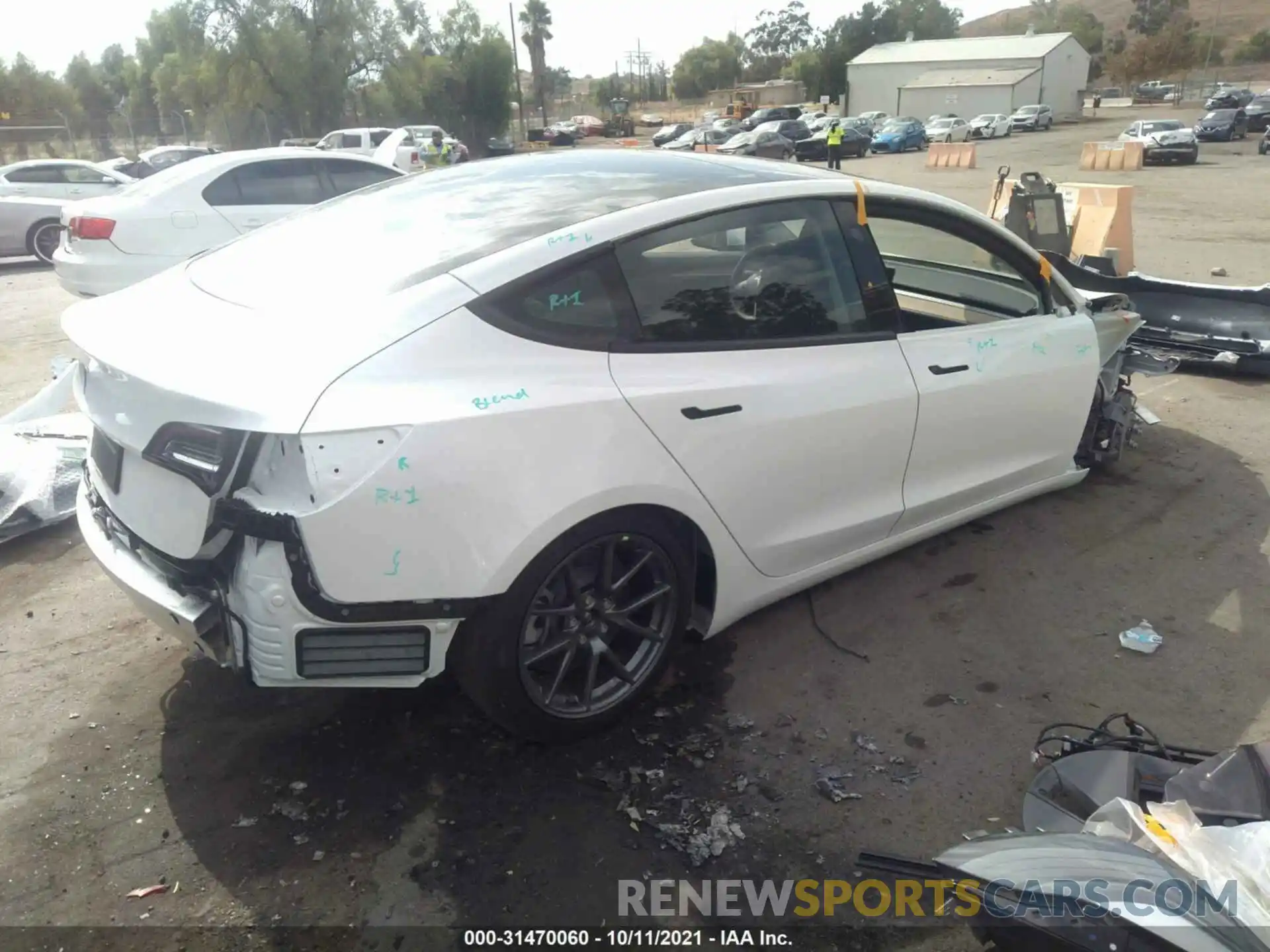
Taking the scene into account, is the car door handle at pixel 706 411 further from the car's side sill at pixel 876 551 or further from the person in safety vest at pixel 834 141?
the person in safety vest at pixel 834 141

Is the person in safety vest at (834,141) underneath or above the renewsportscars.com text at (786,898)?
above

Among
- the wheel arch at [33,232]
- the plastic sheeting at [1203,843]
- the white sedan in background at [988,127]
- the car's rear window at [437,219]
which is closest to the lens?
the plastic sheeting at [1203,843]

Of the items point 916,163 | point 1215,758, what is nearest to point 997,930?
point 1215,758

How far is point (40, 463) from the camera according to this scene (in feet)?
16.0

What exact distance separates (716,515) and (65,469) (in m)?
3.75

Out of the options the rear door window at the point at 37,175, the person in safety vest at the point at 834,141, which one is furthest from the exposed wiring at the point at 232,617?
the person in safety vest at the point at 834,141

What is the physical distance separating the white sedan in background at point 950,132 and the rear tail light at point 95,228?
46.6 m

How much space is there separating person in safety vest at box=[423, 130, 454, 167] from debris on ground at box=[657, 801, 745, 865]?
2087cm

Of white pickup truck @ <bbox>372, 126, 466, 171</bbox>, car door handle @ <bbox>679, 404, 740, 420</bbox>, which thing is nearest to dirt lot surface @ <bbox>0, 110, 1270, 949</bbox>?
car door handle @ <bbox>679, 404, 740, 420</bbox>

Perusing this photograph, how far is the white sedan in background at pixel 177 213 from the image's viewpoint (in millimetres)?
8227

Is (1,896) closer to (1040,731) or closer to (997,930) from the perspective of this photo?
(997,930)

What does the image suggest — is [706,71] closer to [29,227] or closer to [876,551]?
[29,227]

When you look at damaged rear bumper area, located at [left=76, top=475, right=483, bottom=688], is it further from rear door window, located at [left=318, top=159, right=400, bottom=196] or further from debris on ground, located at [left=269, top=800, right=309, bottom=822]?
rear door window, located at [left=318, top=159, right=400, bottom=196]

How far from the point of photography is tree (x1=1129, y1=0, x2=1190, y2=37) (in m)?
104
